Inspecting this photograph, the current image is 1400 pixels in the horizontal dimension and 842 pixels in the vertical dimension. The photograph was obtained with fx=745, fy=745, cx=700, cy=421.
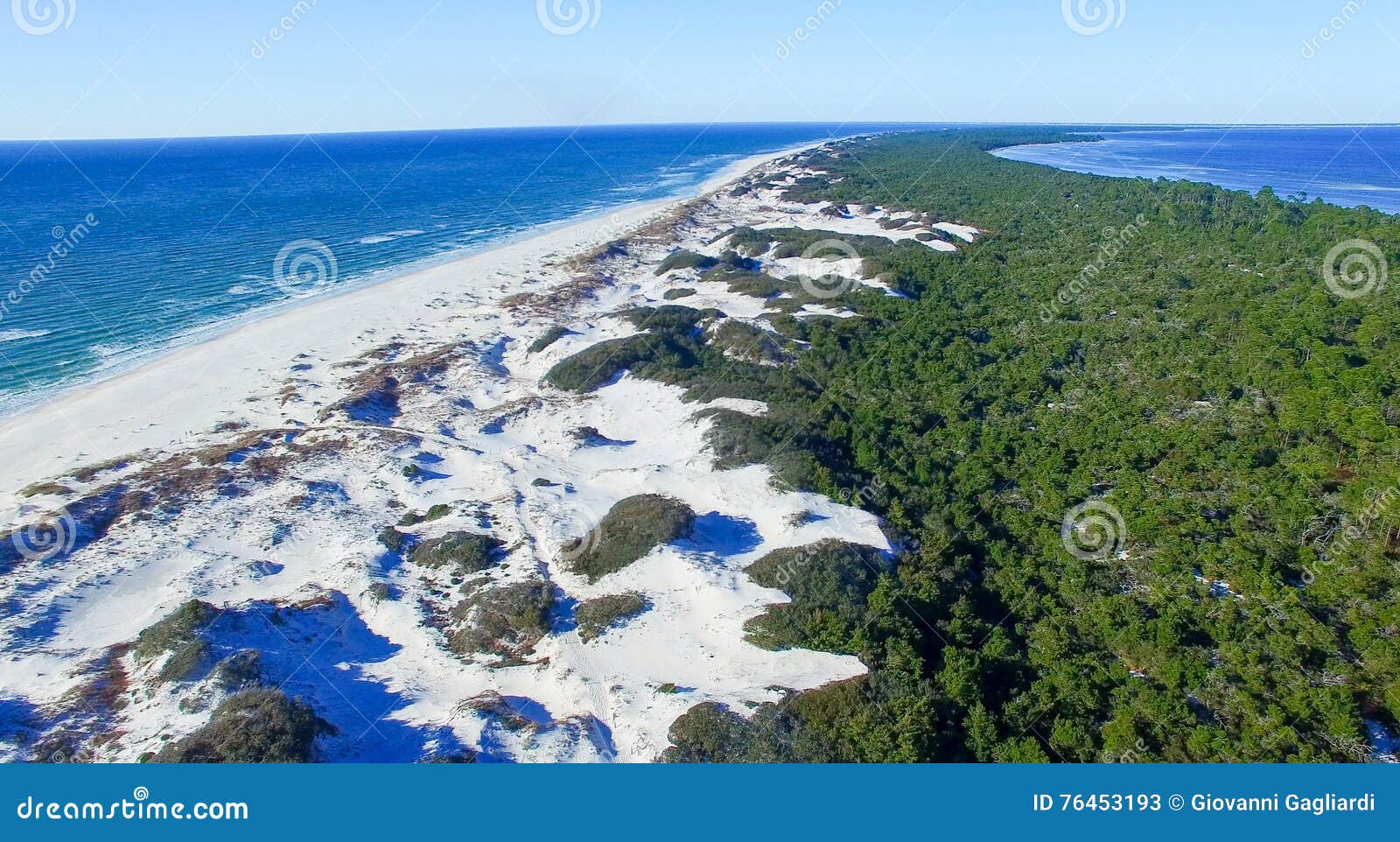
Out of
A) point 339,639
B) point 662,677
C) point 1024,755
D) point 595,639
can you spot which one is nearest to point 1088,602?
point 1024,755

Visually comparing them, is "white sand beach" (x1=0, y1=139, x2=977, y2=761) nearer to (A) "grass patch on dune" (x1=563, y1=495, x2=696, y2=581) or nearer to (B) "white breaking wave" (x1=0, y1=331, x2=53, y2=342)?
(A) "grass patch on dune" (x1=563, y1=495, x2=696, y2=581)

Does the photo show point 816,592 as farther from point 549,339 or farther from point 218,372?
Result: point 218,372

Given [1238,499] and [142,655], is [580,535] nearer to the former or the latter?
[142,655]

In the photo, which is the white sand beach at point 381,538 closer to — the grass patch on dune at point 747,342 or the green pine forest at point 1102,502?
the green pine forest at point 1102,502

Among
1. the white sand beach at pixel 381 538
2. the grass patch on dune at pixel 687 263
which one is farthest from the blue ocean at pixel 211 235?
the grass patch on dune at pixel 687 263

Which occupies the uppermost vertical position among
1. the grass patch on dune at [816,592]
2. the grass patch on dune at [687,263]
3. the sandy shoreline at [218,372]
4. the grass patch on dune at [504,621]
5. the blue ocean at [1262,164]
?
the blue ocean at [1262,164]
